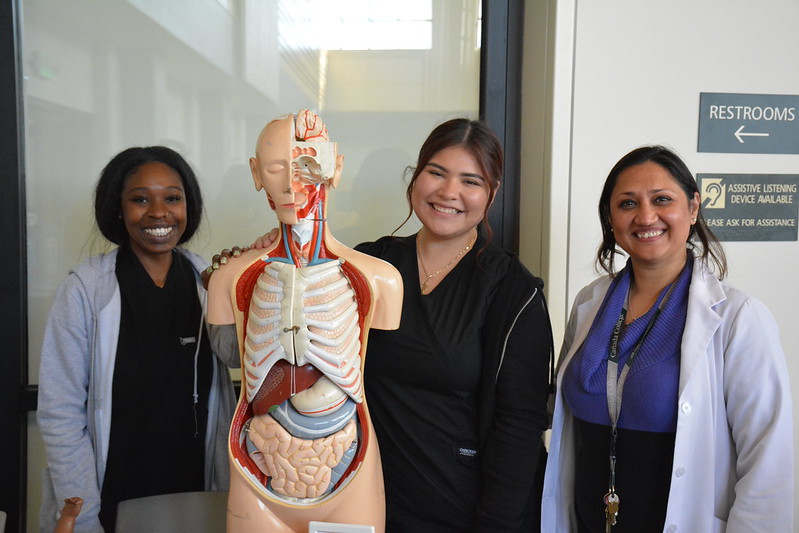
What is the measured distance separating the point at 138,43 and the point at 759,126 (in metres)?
2.33

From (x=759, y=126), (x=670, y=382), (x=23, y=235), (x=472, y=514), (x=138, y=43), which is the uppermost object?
(x=138, y=43)

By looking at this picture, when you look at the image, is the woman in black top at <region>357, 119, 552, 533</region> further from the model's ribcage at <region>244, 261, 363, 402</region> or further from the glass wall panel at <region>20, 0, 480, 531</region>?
the glass wall panel at <region>20, 0, 480, 531</region>

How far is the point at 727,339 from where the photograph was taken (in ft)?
4.52

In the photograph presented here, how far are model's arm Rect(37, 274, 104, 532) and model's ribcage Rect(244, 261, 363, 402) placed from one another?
0.63 m

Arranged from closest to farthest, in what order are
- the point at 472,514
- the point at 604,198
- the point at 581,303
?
the point at 472,514 < the point at 604,198 < the point at 581,303

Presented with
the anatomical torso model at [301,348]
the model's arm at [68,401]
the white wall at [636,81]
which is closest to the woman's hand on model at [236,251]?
the anatomical torso model at [301,348]

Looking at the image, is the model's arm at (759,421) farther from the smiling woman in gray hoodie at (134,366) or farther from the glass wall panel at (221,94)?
the glass wall panel at (221,94)

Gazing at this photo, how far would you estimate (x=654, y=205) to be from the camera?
146 cm

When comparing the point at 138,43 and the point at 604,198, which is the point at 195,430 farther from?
the point at 138,43

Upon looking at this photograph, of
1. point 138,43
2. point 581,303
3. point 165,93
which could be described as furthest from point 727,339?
point 138,43

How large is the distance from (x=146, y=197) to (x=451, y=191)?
33.7 inches

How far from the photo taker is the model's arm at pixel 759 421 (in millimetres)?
1322

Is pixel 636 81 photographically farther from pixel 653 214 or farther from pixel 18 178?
pixel 18 178

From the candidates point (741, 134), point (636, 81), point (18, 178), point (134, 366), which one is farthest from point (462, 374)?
point (18, 178)
